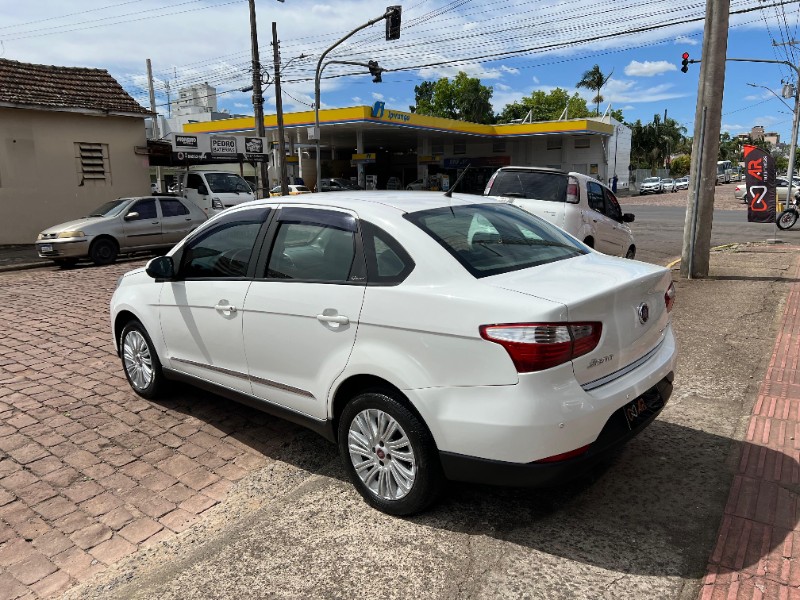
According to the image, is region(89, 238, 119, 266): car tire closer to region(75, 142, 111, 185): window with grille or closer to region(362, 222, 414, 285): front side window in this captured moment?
region(75, 142, 111, 185): window with grille

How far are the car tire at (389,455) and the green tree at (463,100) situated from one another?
6651 centimetres

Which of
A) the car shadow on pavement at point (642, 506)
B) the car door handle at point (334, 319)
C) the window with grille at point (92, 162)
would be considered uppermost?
the window with grille at point (92, 162)

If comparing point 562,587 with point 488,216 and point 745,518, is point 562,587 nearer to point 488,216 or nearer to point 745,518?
point 745,518

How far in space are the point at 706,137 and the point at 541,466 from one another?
828cm

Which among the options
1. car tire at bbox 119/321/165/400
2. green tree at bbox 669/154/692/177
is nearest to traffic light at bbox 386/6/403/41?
car tire at bbox 119/321/165/400

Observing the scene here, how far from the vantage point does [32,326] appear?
7469mm

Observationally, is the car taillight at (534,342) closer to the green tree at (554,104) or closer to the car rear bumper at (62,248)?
the car rear bumper at (62,248)

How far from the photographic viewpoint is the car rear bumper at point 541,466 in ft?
8.80

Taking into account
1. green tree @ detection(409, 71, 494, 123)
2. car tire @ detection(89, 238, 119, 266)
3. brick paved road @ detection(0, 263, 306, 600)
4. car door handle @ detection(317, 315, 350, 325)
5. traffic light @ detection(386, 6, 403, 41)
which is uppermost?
green tree @ detection(409, 71, 494, 123)

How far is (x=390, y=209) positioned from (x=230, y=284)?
1229mm

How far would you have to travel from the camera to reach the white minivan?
361 inches

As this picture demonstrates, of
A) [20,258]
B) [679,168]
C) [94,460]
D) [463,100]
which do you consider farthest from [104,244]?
[679,168]

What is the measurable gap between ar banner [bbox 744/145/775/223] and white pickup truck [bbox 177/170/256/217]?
12.9 m

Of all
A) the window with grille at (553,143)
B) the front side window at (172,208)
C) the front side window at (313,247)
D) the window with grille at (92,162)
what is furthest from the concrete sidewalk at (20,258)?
the window with grille at (553,143)
